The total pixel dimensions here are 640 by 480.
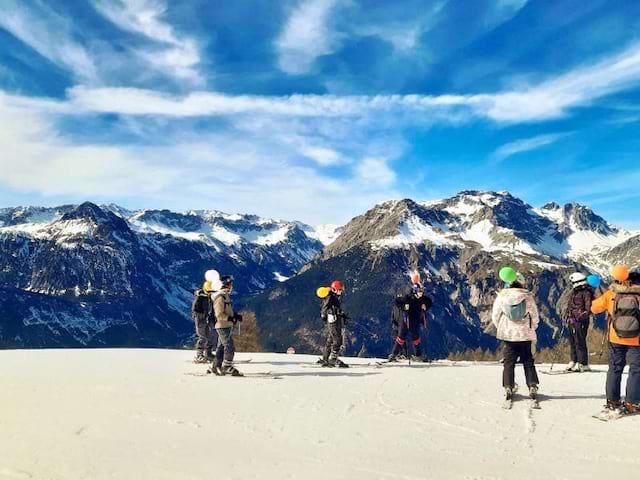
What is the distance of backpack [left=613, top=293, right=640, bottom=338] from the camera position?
38.8ft

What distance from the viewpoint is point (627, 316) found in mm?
11938

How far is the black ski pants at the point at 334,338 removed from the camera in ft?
65.3

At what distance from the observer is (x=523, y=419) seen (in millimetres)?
11508

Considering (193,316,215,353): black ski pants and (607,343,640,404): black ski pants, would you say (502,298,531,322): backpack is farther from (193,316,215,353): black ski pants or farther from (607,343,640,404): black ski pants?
(193,316,215,353): black ski pants

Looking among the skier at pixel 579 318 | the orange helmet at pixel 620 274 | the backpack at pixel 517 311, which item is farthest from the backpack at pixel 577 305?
the backpack at pixel 517 311

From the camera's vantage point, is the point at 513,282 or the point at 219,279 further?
the point at 219,279

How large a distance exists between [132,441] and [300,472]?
2939 millimetres

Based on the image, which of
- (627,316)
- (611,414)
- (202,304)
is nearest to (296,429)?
(611,414)

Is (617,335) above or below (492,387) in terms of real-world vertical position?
above

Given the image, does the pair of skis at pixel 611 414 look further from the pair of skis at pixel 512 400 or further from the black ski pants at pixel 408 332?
the black ski pants at pixel 408 332

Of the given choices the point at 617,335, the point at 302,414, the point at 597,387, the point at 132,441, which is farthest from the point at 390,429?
the point at 597,387

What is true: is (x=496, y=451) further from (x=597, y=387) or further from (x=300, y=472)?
(x=597, y=387)

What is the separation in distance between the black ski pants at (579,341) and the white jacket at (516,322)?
21.8ft

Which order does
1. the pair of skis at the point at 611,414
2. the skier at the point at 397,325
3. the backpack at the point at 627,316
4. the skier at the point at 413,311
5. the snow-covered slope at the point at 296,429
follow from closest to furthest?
the snow-covered slope at the point at 296,429 → the pair of skis at the point at 611,414 → the backpack at the point at 627,316 → the skier at the point at 413,311 → the skier at the point at 397,325
